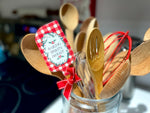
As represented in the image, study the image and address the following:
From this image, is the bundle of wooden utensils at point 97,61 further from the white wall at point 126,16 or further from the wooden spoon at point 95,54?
the white wall at point 126,16

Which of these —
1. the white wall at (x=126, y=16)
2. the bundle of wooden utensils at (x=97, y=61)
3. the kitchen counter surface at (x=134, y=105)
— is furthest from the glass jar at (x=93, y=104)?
the white wall at (x=126, y=16)

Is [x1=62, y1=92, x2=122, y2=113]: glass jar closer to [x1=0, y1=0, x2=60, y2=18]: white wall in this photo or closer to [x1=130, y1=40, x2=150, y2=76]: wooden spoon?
[x1=130, y1=40, x2=150, y2=76]: wooden spoon

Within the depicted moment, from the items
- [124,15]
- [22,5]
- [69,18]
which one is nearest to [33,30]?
[22,5]

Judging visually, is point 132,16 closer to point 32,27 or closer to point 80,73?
point 80,73

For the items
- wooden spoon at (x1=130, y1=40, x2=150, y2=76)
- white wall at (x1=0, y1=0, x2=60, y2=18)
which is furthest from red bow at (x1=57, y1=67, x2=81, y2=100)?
white wall at (x1=0, y1=0, x2=60, y2=18)

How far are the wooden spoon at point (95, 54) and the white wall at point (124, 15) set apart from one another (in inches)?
10.3

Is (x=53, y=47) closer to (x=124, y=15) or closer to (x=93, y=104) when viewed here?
(x=93, y=104)

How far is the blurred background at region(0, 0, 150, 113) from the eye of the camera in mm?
498

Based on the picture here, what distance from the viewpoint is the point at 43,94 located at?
22.4 inches

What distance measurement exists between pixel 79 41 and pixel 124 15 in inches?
8.4

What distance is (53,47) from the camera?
13.4 inches

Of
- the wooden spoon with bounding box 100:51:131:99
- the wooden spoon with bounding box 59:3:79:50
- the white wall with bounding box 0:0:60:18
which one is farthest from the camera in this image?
the white wall with bounding box 0:0:60:18

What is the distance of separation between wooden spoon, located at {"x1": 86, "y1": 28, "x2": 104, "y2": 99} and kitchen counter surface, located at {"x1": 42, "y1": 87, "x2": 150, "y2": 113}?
23 cm

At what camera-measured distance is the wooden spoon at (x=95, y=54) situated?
0.93 ft
